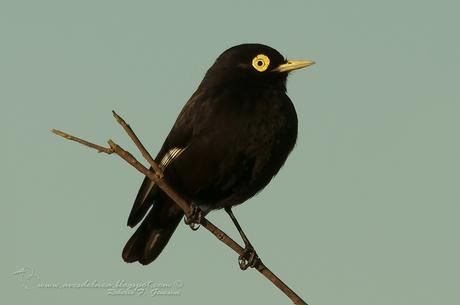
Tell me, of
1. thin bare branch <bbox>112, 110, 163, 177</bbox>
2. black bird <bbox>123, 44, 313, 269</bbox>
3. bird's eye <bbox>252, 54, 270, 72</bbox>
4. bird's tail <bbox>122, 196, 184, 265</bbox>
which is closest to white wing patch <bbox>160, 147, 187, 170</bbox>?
black bird <bbox>123, 44, 313, 269</bbox>

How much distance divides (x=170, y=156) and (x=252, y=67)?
1.27 m

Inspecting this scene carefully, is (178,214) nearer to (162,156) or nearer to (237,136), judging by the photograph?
(162,156)

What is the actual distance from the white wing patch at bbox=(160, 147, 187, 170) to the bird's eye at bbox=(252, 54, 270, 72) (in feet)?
4.04

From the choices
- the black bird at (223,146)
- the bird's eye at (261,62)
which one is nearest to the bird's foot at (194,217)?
the black bird at (223,146)

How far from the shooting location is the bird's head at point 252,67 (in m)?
8.02

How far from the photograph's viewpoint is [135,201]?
7.70m

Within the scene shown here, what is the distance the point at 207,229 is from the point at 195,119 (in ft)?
5.87

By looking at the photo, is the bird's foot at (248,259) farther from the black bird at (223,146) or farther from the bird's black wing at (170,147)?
the bird's black wing at (170,147)

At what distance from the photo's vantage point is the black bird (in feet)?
23.5

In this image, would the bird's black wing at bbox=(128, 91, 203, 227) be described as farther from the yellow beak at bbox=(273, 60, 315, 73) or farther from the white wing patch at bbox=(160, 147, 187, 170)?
the yellow beak at bbox=(273, 60, 315, 73)

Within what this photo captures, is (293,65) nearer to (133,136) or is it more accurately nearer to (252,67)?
(252,67)

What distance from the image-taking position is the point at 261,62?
8.28 m

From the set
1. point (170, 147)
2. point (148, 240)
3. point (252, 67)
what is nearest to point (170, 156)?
point (170, 147)

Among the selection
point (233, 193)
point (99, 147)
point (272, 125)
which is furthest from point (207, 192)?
point (99, 147)
